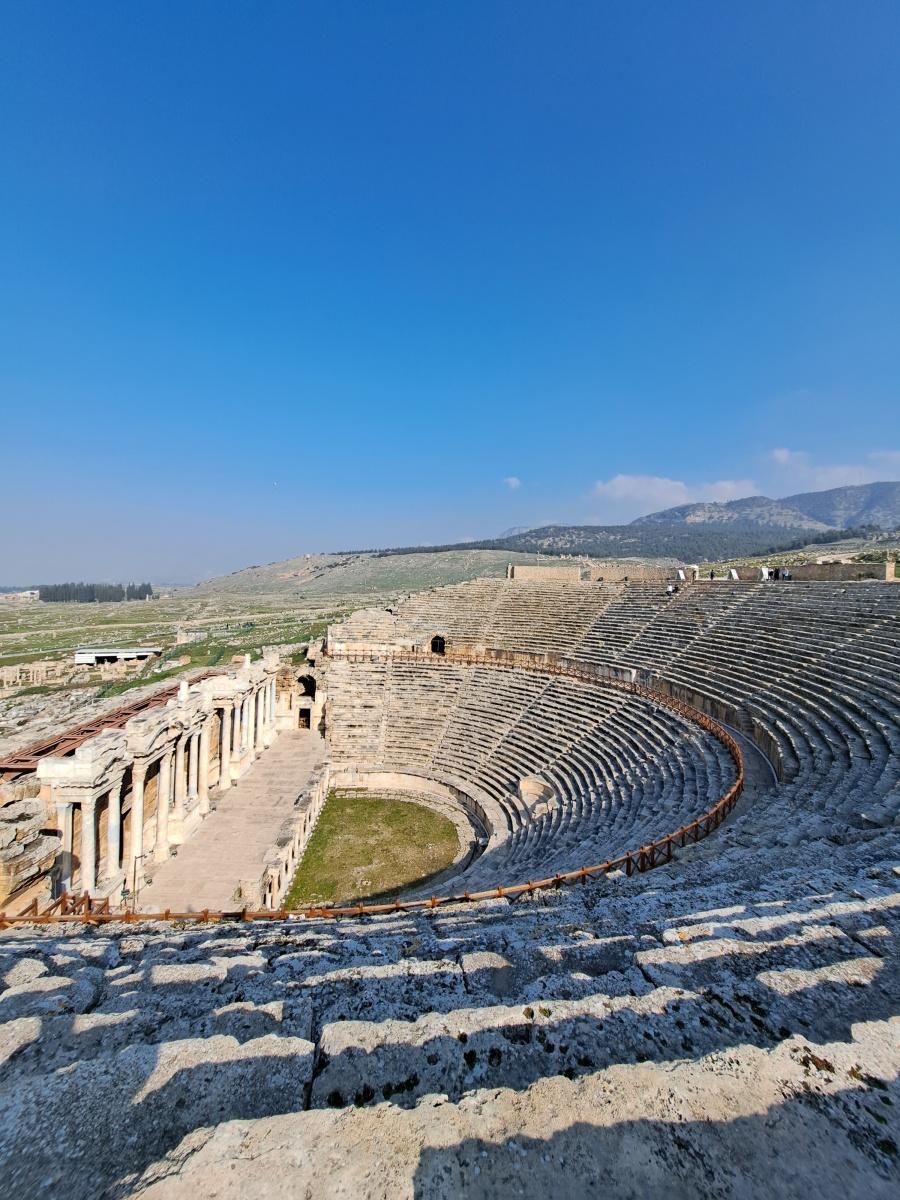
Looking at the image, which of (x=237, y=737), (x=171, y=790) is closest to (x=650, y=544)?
(x=237, y=737)

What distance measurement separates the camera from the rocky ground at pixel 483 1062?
84.8 inches

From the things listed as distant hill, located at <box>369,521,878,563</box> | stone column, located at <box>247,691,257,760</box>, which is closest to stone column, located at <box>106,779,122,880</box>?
stone column, located at <box>247,691,257,760</box>

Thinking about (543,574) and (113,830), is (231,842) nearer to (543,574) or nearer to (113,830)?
(113,830)

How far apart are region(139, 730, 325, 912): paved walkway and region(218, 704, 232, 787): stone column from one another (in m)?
0.53

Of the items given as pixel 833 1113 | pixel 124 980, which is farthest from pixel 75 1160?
pixel 833 1113

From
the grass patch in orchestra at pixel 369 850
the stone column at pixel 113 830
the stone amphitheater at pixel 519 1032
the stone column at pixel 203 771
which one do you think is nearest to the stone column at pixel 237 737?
the stone column at pixel 203 771

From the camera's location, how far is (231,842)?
608 inches

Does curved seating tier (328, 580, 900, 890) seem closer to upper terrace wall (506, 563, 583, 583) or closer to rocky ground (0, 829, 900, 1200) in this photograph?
upper terrace wall (506, 563, 583, 583)

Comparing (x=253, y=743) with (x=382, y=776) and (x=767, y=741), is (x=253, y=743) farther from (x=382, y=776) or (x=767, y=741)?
(x=767, y=741)

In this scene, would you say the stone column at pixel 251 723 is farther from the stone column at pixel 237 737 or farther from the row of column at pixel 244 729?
the stone column at pixel 237 737

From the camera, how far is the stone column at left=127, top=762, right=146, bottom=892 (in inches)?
530

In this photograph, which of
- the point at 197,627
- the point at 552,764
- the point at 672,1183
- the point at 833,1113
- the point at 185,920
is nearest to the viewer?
the point at 672,1183

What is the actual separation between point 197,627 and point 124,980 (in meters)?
73.0

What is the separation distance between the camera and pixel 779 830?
858cm
